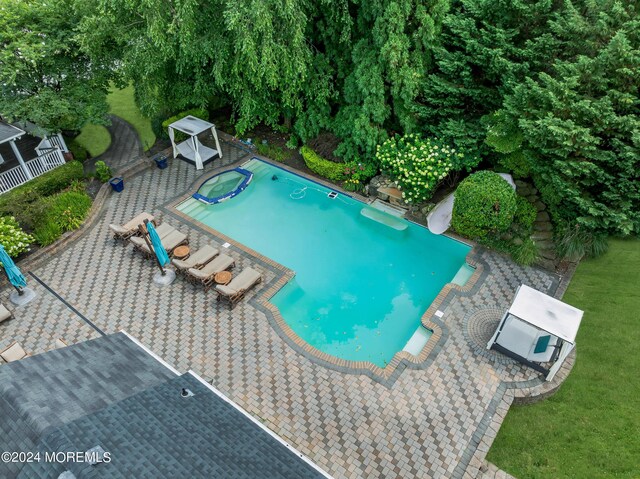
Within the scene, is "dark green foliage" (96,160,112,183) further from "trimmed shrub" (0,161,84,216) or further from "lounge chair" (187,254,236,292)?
"lounge chair" (187,254,236,292)

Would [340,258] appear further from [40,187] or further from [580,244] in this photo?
[40,187]

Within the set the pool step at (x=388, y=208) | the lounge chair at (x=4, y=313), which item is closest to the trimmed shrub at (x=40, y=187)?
the lounge chair at (x=4, y=313)

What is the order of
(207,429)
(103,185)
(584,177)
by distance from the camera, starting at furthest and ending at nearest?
(103,185)
(584,177)
(207,429)

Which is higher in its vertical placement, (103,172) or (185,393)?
(185,393)

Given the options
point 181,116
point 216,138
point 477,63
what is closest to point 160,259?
point 216,138

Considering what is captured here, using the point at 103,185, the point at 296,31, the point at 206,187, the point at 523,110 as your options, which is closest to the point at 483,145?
the point at 523,110

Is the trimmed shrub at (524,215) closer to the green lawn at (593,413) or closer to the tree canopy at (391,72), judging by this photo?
the tree canopy at (391,72)

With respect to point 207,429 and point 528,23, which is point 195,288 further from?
point 528,23
